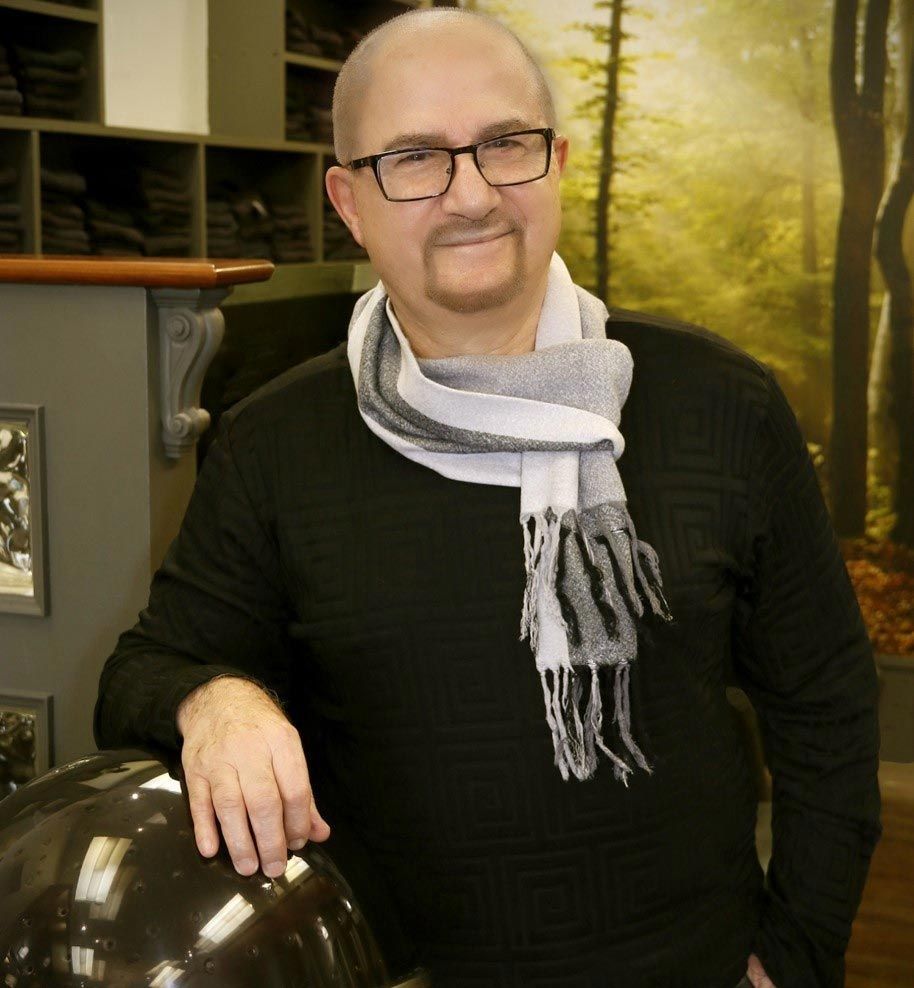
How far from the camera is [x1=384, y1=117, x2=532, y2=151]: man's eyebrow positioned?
45.6 inches

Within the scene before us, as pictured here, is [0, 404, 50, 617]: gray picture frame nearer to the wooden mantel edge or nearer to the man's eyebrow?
the wooden mantel edge

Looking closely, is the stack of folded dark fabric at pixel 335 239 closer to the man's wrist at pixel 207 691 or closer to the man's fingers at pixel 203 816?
the man's wrist at pixel 207 691

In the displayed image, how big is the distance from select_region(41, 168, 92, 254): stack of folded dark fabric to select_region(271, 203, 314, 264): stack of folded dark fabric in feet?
3.47

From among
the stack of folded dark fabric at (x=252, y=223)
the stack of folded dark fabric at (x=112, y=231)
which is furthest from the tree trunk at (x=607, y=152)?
the stack of folded dark fabric at (x=112, y=231)

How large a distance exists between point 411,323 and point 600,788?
47 centimetres

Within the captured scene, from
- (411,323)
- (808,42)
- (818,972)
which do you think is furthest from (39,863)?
(808,42)

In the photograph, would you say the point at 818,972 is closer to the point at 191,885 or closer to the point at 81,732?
the point at 191,885

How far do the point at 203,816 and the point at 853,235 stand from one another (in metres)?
5.40

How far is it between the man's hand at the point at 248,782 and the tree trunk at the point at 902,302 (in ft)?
17.0

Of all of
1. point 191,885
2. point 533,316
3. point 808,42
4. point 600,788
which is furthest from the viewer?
point 808,42

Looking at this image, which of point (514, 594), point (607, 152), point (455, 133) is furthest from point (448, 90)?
point (607, 152)

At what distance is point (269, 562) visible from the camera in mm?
1218

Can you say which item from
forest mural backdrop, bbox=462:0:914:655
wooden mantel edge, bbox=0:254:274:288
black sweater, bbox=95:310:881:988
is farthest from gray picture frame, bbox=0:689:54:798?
forest mural backdrop, bbox=462:0:914:655

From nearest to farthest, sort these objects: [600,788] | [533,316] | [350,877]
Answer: [350,877] < [600,788] < [533,316]
